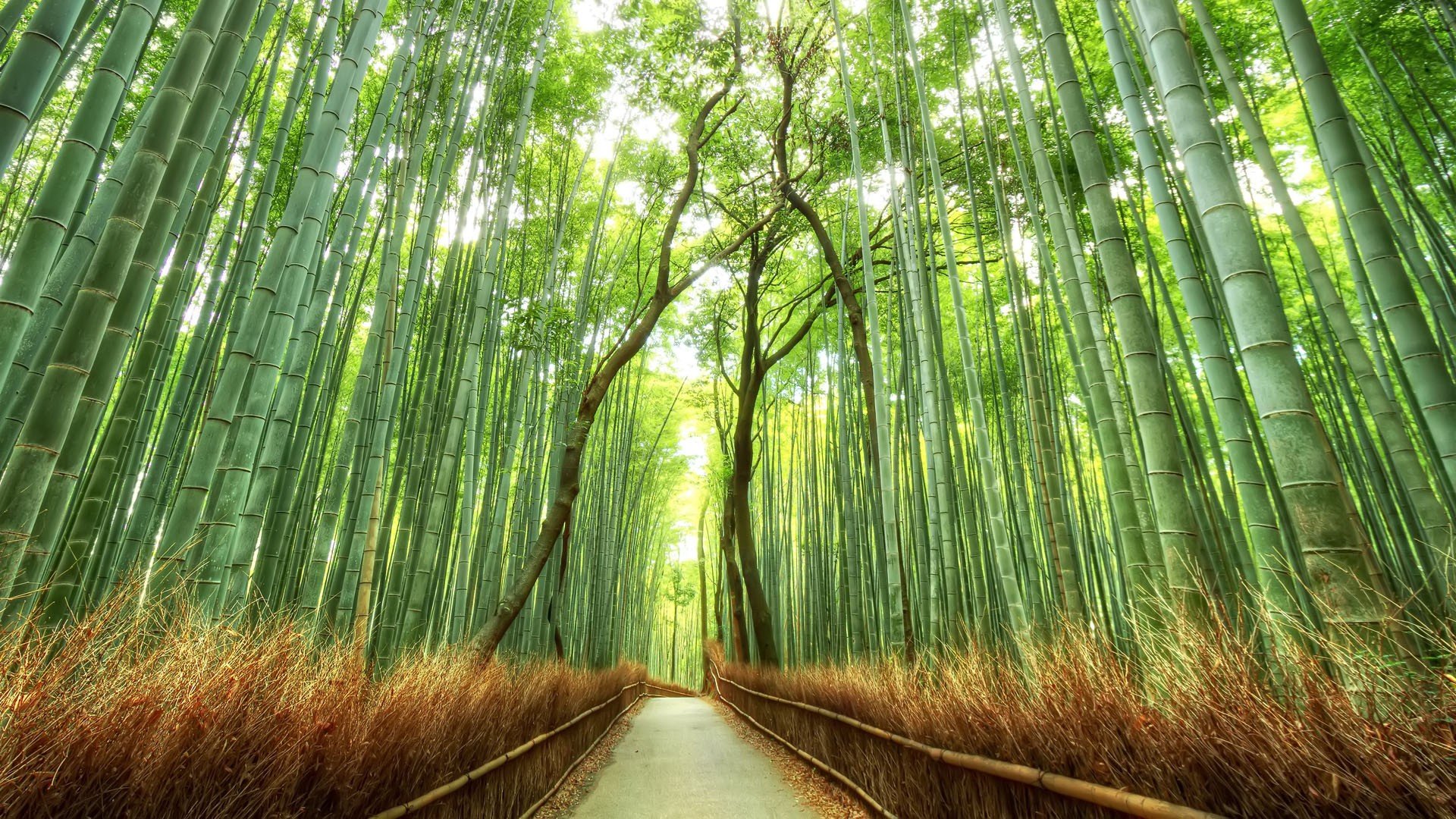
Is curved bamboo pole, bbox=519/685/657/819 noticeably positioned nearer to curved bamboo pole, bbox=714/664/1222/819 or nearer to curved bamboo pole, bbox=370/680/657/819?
curved bamboo pole, bbox=370/680/657/819

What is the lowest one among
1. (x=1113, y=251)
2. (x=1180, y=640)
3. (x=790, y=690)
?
(x=790, y=690)

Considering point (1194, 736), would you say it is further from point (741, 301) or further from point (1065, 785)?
point (741, 301)

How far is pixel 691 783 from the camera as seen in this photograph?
11.5ft

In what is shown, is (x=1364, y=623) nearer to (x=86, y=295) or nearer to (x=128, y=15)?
(x=86, y=295)

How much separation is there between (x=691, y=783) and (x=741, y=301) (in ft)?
18.2

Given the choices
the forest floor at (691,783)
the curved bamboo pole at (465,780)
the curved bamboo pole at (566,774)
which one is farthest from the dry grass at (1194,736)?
the curved bamboo pole at (566,774)

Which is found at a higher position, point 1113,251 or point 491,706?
point 1113,251

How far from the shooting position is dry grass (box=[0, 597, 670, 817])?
79 centimetres

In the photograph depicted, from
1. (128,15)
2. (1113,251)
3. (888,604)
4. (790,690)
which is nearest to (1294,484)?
(1113,251)

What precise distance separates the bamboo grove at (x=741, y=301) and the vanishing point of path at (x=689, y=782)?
42.7 inches

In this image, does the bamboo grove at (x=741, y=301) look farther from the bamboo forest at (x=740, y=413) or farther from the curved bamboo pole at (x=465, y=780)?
the curved bamboo pole at (x=465, y=780)

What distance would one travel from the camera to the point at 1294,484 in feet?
3.56

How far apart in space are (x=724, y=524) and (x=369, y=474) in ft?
19.1

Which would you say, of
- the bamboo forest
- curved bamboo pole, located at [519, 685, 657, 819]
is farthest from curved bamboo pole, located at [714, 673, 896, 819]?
curved bamboo pole, located at [519, 685, 657, 819]
